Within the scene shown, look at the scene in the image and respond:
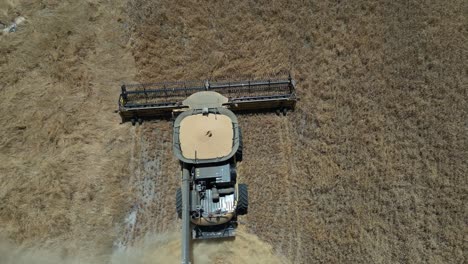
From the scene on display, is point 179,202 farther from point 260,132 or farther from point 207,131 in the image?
point 260,132

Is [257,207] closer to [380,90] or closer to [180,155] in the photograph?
[180,155]

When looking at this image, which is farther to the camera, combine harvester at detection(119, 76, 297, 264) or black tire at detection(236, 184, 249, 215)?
black tire at detection(236, 184, 249, 215)

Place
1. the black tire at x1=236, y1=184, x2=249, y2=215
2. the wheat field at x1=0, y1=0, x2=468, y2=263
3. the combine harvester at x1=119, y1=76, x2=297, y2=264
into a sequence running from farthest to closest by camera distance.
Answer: the wheat field at x1=0, y1=0, x2=468, y2=263, the black tire at x1=236, y1=184, x2=249, y2=215, the combine harvester at x1=119, y1=76, x2=297, y2=264

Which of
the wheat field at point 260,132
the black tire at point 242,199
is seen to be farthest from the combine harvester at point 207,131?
the wheat field at point 260,132

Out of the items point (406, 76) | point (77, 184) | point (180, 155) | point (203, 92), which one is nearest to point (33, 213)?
point (77, 184)

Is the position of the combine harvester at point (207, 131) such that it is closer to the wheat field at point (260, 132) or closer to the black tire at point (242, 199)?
the black tire at point (242, 199)

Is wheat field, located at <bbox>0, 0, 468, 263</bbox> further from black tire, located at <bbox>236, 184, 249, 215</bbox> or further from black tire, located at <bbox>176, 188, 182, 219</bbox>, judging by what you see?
black tire, located at <bbox>176, 188, 182, 219</bbox>

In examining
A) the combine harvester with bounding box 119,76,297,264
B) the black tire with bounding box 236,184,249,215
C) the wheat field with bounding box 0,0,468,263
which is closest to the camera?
the combine harvester with bounding box 119,76,297,264

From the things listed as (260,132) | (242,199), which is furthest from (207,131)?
(242,199)

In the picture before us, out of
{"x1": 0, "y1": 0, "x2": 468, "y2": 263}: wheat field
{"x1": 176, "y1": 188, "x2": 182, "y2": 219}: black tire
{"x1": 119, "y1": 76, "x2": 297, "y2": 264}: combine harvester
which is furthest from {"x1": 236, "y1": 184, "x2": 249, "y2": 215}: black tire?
{"x1": 176, "y1": 188, "x2": 182, "y2": 219}: black tire
